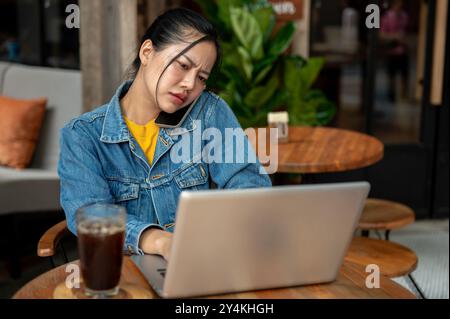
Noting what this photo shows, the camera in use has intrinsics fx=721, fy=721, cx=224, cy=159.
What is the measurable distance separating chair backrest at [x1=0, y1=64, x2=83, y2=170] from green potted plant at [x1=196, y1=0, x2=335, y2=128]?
0.79m

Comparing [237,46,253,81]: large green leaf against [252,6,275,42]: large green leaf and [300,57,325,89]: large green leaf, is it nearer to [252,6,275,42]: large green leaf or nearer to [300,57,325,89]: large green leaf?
[252,6,275,42]: large green leaf

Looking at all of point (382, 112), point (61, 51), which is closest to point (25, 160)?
point (61, 51)

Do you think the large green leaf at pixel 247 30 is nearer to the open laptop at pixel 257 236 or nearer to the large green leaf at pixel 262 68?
the large green leaf at pixel 262 68

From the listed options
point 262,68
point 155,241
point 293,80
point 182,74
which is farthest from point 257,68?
point 155,241

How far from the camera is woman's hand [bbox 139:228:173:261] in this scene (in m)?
1.46

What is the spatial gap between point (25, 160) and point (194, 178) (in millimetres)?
2247

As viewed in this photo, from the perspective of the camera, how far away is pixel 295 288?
4.38 feet

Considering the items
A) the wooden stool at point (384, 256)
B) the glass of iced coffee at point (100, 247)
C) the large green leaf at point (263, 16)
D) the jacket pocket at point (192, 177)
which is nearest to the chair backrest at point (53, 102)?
the large green leaf at point (263, 16)

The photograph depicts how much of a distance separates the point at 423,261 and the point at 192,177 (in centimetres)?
243

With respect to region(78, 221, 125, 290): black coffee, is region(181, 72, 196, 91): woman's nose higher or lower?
A: higher

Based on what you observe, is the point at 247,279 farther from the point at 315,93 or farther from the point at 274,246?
the point at 315,93

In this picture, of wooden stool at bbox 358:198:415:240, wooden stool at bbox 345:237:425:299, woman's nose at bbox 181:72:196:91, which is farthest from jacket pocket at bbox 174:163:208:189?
wooden stool at bbox 358:198:415:240

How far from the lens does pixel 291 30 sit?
3812mm

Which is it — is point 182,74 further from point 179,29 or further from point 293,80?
point 293,80
